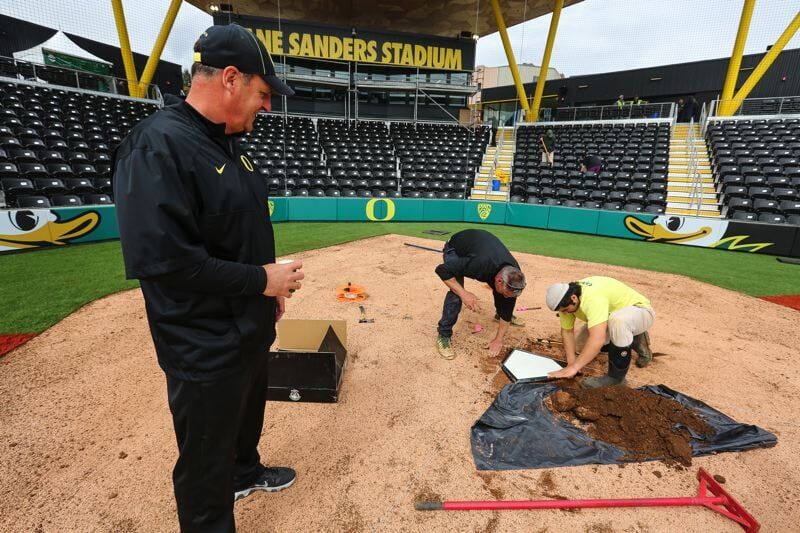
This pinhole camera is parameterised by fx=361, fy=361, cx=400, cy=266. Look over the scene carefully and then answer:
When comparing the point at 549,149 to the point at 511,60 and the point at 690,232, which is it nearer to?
the point at 690,232

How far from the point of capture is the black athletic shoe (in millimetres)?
2727

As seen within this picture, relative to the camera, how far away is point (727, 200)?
43.9ft

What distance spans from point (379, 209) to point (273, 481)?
43.1 feet

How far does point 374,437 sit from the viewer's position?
3.40 metres

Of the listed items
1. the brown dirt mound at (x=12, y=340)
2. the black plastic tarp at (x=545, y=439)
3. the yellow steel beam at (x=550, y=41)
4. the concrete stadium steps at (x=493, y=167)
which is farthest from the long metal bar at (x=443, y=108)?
the brown dirt mound at (x=12, y=340)

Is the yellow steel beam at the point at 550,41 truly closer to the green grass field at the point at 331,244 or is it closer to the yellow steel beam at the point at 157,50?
the green grass field at the point at 331,244

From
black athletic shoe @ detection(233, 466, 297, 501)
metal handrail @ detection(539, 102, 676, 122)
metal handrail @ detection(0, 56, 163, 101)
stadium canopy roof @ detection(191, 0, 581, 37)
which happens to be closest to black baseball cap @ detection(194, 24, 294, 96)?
black athletic shoe @ detection(233, 466, 297, 501)

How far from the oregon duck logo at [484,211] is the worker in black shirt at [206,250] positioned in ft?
47.3

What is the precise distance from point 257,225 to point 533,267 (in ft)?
27.4

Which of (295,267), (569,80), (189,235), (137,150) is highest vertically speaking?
(569,80)

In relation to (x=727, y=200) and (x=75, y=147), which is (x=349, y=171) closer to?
(x=75, y=147)

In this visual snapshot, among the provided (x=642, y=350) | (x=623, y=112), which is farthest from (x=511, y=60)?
(x=642, y=350)

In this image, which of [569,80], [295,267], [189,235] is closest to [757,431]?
[295,267]

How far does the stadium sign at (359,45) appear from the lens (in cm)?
2355
